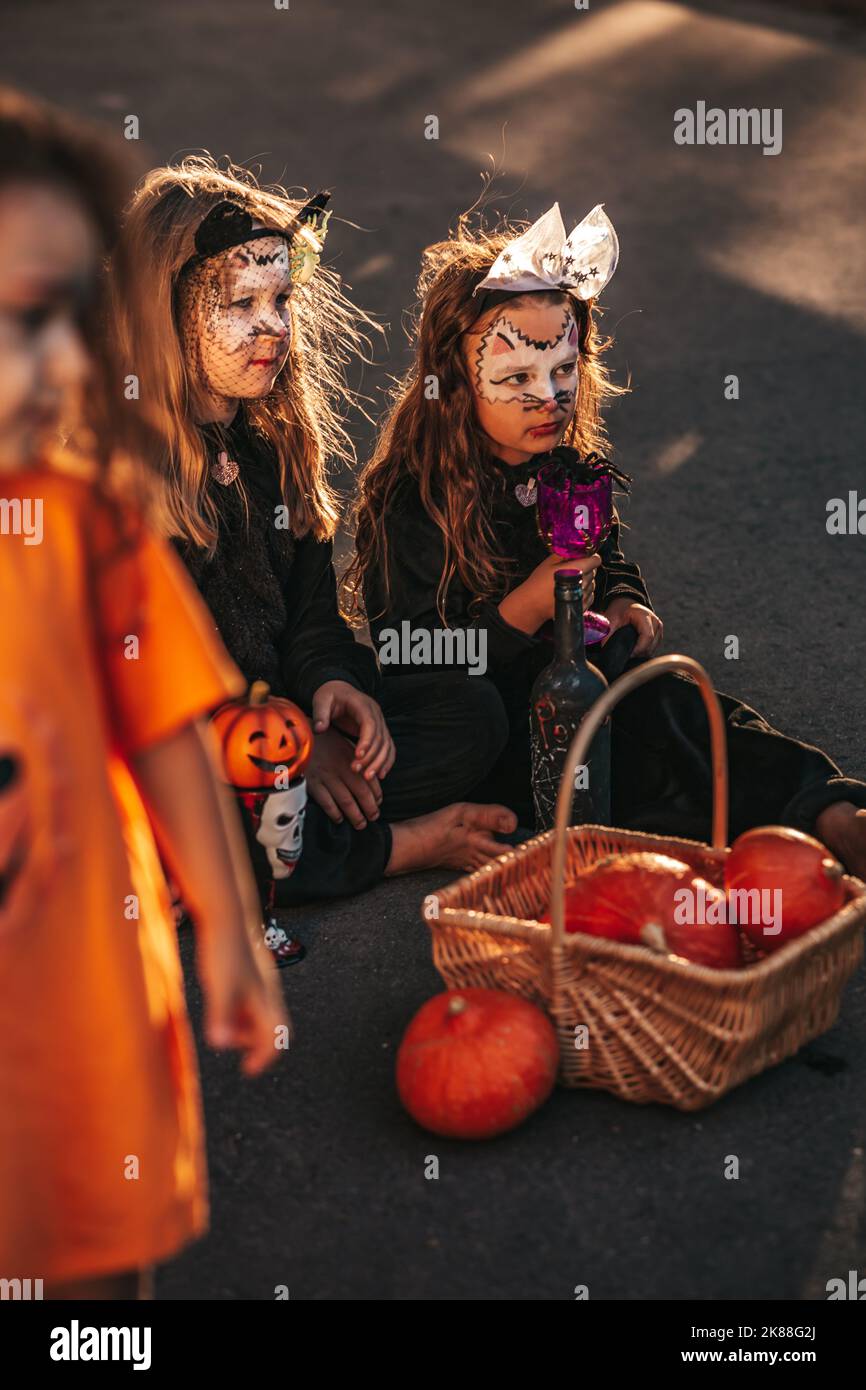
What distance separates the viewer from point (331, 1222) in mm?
2658

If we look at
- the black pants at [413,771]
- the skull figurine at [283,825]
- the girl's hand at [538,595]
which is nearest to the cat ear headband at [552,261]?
the girl's hand at [538,595]

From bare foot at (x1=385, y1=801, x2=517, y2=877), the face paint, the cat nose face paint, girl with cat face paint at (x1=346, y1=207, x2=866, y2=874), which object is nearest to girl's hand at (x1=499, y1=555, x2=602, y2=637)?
girl with cat face paint at (x1=346, y1=207, x2=866, y2=874)

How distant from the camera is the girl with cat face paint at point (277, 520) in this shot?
3.47 meters

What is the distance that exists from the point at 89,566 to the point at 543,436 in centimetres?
205

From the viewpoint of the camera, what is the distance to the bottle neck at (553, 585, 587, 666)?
11.2ft

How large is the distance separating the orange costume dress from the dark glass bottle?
1.67 meters

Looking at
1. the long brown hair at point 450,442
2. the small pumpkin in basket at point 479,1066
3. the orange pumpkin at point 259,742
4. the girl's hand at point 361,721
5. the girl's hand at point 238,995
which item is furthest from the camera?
the long brown hair at point 450,442

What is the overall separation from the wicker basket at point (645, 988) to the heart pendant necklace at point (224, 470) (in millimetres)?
1092

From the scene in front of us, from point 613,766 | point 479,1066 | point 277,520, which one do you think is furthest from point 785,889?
point 277,520

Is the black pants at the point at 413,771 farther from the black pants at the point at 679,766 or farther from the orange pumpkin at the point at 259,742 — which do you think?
the orange pumpkin at the point at 259,742

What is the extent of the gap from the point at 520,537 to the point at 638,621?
321 millimetres

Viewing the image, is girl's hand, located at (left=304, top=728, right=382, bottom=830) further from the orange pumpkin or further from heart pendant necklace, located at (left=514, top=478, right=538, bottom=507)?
heart pendant necklace, located at (left=514, top=478, right=538, bottom=507)
